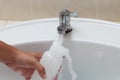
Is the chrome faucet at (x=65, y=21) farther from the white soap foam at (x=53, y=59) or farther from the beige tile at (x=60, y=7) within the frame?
the beige tile at (x=60, y=7)

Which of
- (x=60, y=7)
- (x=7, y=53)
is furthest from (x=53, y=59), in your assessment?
(x=60, y=7)

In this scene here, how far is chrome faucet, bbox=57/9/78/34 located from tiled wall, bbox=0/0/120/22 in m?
0.23

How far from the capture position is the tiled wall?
1.07m

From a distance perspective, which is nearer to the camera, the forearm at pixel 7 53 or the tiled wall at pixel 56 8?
the forearm at pixel 7 53

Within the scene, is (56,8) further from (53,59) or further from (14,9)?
(53,59)

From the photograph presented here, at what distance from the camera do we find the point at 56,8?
110cm

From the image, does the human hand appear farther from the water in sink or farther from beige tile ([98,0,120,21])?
beige tile ([98,0,120,21])

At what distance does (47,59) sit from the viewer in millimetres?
759

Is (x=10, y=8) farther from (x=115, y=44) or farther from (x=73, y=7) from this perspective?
(x=115, y=44)

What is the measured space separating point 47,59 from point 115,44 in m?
0.22

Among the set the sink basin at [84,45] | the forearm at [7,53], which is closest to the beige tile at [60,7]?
the sink basin at [84,45]

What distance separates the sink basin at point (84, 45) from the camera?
862 mm

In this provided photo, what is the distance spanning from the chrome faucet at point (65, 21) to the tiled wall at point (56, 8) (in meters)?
0.23

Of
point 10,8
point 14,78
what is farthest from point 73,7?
point 14,78
